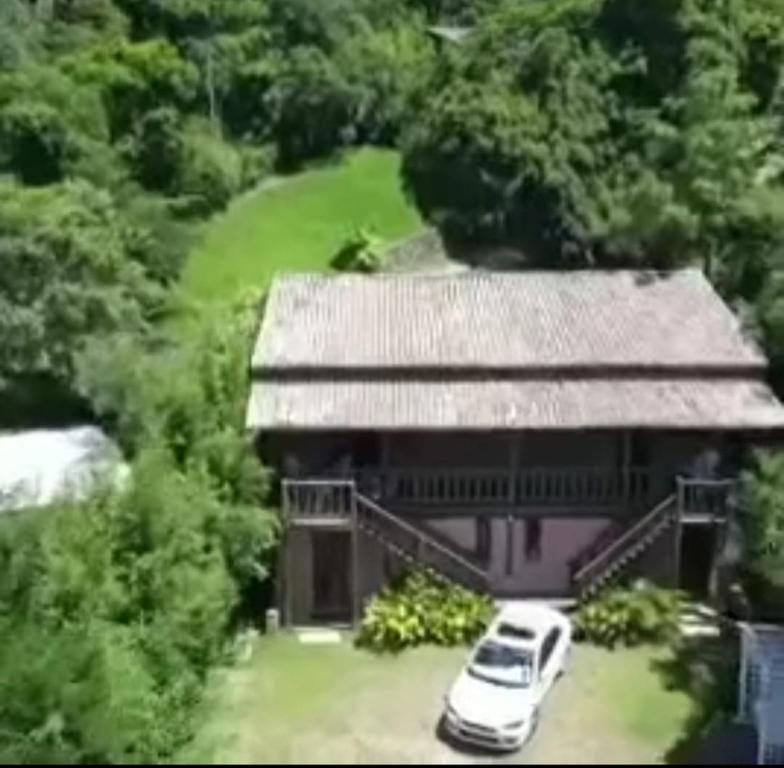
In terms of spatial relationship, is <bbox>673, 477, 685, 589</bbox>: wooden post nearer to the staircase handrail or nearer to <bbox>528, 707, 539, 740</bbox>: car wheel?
the staircase handrail

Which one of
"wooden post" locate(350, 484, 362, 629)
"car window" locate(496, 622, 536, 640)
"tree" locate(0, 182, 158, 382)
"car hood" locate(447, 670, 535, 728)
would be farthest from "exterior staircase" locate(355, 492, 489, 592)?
"tree" locate(0, 182, 158, 382)

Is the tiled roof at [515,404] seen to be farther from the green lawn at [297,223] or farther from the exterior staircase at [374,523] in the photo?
the green lawn at [297,223]

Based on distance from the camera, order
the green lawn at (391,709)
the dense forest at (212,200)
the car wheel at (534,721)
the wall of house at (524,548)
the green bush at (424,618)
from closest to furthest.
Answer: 1. the dense forest at (212,200)
2. the green lawn at (391,709)
3. the car wheel at (534,721)
4. the green bush at (424,618)
5. the wall of house at (524,548)

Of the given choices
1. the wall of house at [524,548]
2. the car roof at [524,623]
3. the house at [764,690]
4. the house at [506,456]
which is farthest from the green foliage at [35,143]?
the house at [764,690]

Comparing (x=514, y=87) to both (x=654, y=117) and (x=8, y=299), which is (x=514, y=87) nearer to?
(x=654, y=117)

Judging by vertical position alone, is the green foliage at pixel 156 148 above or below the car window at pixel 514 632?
above

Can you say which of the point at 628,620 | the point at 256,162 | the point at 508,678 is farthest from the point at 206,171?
the point at 508,678

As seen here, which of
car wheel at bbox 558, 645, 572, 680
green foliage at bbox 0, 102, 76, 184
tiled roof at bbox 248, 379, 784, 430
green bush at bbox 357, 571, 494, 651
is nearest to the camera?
car wheel at bbox 558, 645, 572, 680

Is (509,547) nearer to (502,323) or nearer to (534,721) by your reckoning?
(534,721)

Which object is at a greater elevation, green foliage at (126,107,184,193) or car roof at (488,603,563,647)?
green foliage at (126,107,184,193)
